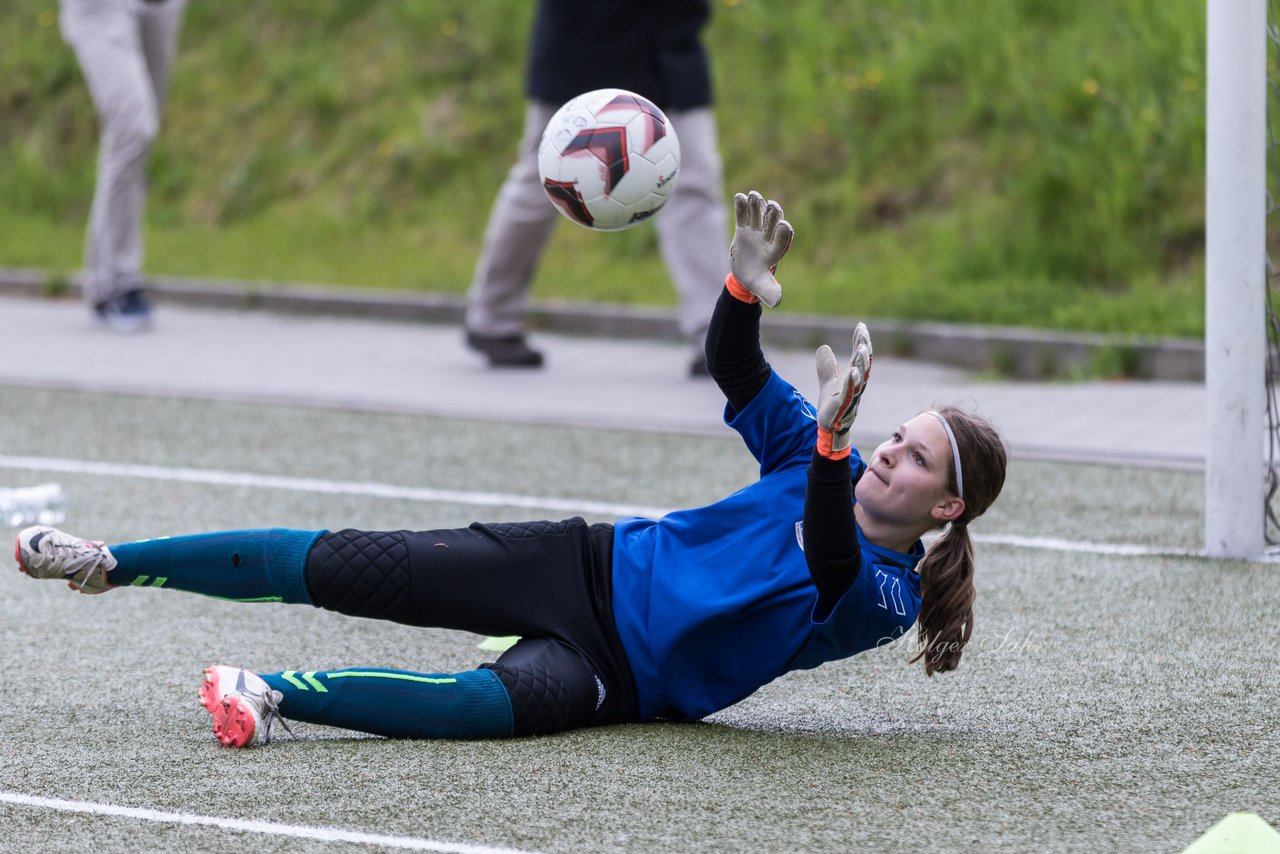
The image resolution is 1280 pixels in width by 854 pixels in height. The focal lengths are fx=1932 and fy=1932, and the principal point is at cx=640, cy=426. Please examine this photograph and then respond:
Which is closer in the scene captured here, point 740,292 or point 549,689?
point 549,689

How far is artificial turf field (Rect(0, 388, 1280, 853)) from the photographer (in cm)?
368

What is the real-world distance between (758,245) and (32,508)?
3.23 m

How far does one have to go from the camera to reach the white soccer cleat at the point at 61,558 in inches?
170

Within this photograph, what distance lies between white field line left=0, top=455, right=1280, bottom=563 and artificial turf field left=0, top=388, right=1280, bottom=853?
0.8 inches

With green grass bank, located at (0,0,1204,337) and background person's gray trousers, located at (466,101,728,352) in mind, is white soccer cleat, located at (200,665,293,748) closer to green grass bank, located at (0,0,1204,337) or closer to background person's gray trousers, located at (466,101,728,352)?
background person's gray trousers, located at (466,101,728,352)

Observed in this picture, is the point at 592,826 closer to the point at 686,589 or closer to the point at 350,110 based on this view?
the point at 686,589

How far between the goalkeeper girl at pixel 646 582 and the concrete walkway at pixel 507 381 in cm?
345

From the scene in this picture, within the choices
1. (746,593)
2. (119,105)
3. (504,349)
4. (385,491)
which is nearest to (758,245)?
(746,593)

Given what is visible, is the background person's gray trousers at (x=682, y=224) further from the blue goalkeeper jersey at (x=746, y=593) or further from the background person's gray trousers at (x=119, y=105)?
the blue goalkeeper jersey at (x=746, y=593)

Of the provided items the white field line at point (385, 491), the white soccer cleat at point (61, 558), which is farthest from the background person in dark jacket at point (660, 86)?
the white soccer cleat at point (61, 558)

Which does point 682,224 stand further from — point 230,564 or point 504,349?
point 230,564

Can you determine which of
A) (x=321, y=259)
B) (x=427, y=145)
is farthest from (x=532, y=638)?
(x=427, y=145)

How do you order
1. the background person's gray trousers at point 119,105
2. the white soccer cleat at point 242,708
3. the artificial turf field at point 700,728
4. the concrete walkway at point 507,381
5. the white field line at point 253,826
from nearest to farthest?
1. the white field line at point 253,826
2. the artificial turf field at point 700,728
3. the white soccer cleat at point 242,708
4. the concrete walkway at point 507,381
5. the background person's gray trousers at point 119,105

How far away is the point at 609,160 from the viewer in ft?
18.0
